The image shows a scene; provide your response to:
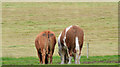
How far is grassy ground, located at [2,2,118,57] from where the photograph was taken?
24281 mm

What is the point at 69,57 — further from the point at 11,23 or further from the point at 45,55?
the point at 11,23

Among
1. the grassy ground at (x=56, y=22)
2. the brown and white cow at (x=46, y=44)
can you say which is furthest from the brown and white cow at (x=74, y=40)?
the grassy ground at (x=56, y=22)

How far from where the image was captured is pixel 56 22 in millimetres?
30969

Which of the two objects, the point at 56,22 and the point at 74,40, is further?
the point at 56,22

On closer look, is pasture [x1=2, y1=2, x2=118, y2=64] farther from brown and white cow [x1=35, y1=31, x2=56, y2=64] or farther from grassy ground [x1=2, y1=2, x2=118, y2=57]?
brown and white cow [x1=35, y1=31, x2=56, y2=64]

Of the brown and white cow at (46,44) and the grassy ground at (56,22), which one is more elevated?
the brown and white cow at (46,44)

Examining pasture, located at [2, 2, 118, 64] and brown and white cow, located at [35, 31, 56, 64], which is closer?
brown and white cow, located at [35, 31, 56, 64]

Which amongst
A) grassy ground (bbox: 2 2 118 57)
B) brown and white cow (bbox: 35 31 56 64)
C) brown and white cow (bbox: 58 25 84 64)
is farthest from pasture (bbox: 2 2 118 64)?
brown and white cow (bbox: 58 25 84 64)

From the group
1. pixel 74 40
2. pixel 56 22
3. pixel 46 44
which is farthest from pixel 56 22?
pixel 74 40

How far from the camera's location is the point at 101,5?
120 feet

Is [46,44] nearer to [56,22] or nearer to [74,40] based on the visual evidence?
[74,40]

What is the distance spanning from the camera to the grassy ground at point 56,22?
24281 millimetres

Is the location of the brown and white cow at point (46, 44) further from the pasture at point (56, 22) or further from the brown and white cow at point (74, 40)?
the pasture at point (56, 22)

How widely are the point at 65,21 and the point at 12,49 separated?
8.61 m
